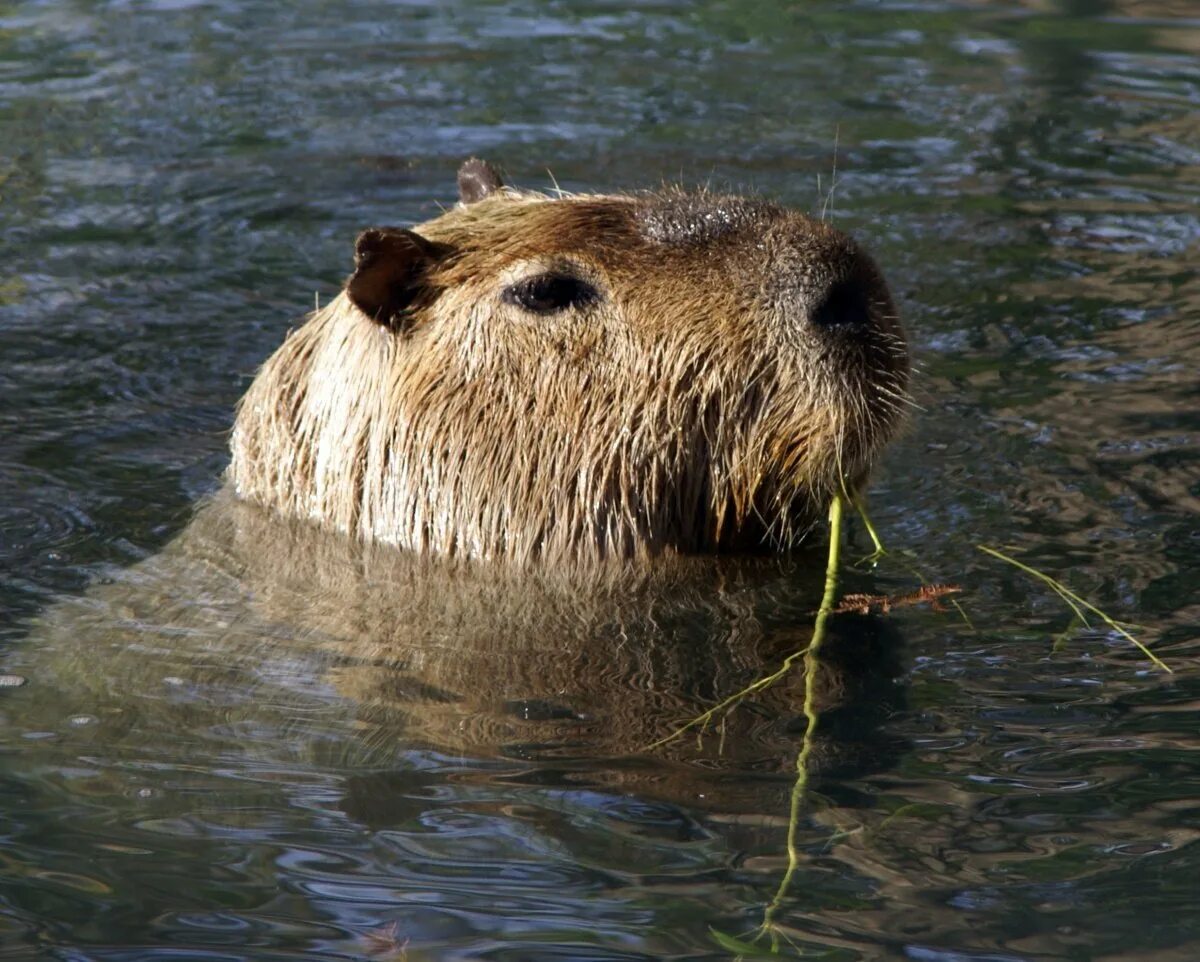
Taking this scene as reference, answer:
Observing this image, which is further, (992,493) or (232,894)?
(992,493)

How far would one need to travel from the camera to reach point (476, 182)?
227 inches

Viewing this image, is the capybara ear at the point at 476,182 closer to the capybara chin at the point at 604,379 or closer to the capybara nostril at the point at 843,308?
the capybara chin at the point at 604,379

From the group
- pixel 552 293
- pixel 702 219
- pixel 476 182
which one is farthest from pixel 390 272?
pixel 702 219

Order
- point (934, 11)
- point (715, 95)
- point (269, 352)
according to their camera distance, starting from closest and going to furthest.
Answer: point (269, 352), point (715, 95), point (934, 11)

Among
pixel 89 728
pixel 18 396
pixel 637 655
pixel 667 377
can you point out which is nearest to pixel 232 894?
pixel 89 728

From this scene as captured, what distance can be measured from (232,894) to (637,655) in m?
1.50

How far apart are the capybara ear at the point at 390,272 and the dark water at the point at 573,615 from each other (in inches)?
31.9

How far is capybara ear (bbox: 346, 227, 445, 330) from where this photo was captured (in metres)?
4.98

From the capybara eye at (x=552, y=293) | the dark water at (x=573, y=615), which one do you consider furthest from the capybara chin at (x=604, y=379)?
the dark water at (x=573, y=615)

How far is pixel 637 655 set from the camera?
478cm

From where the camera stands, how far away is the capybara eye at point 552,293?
4.97m

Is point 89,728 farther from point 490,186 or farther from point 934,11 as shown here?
point 934,11

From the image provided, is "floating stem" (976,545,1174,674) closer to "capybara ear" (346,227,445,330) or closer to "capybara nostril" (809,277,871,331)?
"capybara nostril" (809,277,871,331)

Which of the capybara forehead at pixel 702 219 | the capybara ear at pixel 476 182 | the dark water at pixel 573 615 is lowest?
the dark water at pixel 573 615
